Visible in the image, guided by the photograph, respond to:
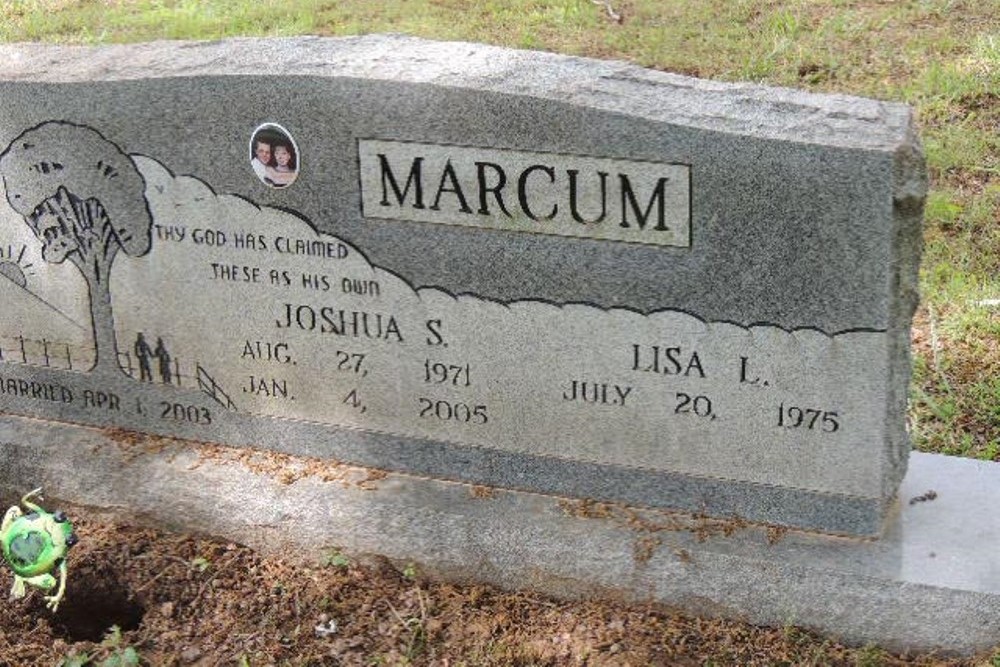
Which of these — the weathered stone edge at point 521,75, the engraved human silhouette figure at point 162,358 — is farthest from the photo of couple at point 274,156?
the engraved human silhouette figure at point 162,358

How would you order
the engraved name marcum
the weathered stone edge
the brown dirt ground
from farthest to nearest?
the brown dirt ground, the engraved name marcum, the weathered stone edge

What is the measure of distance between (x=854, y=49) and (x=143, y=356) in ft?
14.3

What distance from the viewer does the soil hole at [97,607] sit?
12.6 feet

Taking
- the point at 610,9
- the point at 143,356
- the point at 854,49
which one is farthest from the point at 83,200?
the point at 610,9

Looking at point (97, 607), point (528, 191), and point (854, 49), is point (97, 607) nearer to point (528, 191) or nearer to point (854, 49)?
point (528, 191)

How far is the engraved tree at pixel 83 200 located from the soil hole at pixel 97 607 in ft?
2.03

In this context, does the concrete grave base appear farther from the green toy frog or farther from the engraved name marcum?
the engraved name marcum

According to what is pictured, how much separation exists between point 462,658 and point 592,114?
1.34m

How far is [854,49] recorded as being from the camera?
7156mm

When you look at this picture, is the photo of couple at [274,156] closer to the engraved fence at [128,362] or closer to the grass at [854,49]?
the engraved fence at [128,362]

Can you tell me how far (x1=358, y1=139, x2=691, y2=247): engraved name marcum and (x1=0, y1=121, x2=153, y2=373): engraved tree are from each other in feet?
2.37

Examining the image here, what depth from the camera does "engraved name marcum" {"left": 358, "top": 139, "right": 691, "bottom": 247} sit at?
3.35 m

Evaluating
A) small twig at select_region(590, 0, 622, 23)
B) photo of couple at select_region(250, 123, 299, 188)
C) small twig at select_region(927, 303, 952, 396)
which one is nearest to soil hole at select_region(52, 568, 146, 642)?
photo of couple at select_region(250, 123, 299, 188)

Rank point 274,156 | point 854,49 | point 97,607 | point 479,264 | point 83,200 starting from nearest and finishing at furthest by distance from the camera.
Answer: point 479,264, point 274,156, point 97,607, point 83,200, point 854,49
